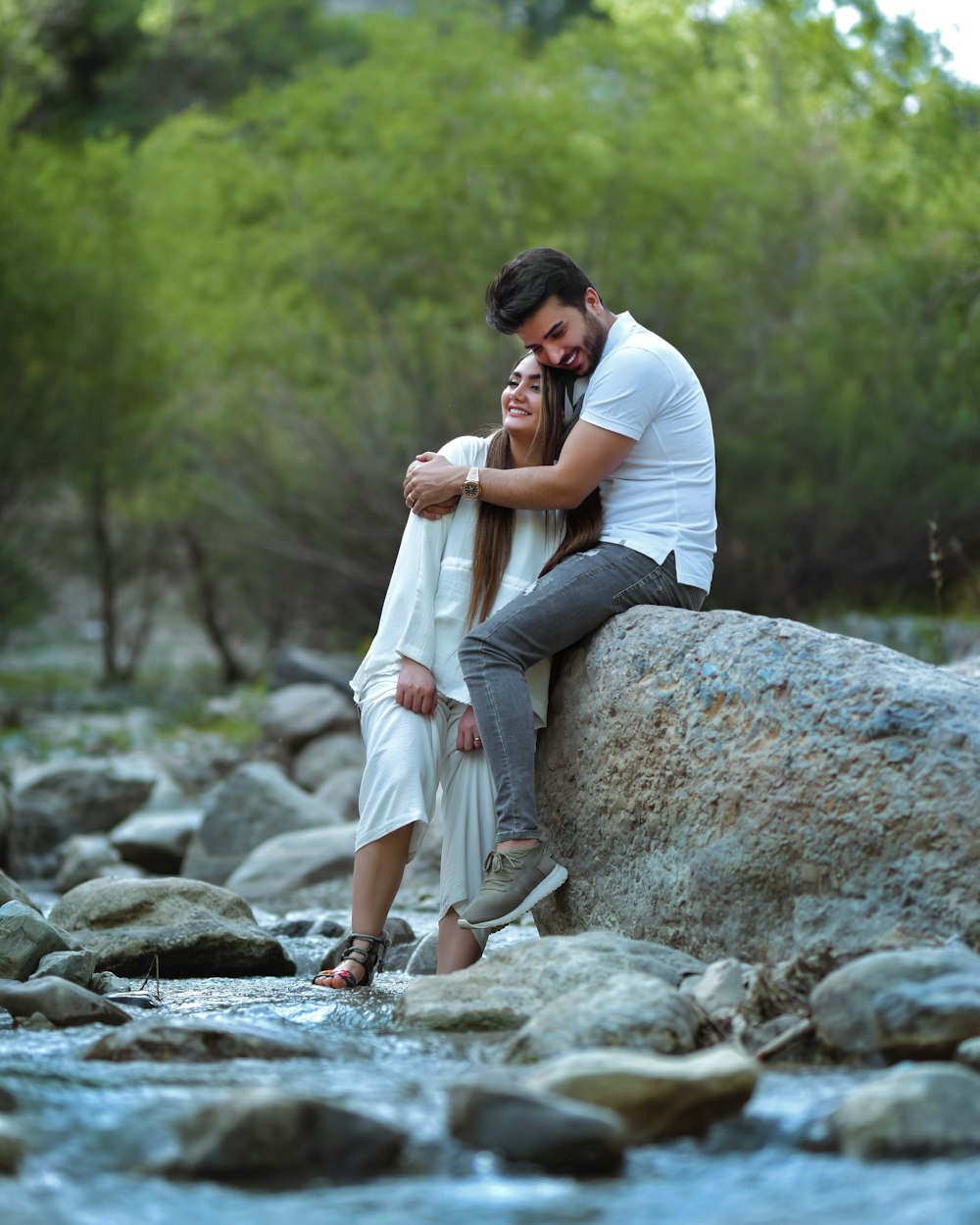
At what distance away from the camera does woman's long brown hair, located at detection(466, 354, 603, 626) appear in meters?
4.47

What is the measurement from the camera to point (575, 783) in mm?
4352

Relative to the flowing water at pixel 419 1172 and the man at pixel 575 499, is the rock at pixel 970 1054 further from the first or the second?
the man at pixel 575 499

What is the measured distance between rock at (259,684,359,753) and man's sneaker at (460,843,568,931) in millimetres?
8113

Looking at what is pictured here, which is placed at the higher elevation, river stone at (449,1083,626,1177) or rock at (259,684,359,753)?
rock at (259,684,359,753)

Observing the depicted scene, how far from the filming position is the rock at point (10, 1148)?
249cm

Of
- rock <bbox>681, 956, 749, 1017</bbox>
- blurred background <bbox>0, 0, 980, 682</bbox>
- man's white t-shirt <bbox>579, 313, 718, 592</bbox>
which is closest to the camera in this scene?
rock <bbox>681, 956, 749, 1017</bbox>

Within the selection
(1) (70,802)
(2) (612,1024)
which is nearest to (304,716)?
(1) (70,802)

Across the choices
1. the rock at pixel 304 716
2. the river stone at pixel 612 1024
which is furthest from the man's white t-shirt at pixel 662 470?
the rock at pixel 304 716

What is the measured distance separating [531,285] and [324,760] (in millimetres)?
7718

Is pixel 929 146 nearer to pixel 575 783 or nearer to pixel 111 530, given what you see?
pixel 575 783

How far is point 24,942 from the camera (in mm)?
4199

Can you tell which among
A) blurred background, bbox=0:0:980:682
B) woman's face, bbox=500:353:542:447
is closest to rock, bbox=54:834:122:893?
woman's face, bbox=500:353:542:447

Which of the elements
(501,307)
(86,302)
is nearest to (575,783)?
(501,307)

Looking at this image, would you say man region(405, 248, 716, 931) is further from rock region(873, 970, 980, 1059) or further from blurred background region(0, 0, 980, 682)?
blurred background region(0, 0, 980, 682)
